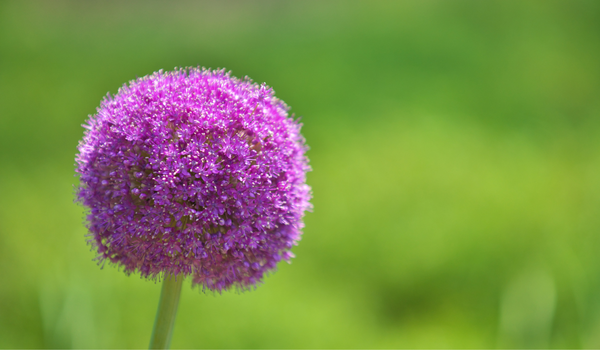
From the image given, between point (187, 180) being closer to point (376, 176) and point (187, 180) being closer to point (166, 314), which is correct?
point (166, 314)

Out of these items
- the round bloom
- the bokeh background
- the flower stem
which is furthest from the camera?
the bokeh background

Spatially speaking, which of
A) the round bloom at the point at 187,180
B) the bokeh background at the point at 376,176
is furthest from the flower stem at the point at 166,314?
the bokeh background at the point at 376,176

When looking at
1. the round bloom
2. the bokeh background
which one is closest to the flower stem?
the round bloom

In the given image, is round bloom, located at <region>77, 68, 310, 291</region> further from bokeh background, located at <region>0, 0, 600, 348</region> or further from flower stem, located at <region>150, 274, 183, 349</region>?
bokeh background, located at <region>0, 0, 600, 348</region>

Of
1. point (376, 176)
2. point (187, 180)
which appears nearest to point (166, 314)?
point (187, 180)

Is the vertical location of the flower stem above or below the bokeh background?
below

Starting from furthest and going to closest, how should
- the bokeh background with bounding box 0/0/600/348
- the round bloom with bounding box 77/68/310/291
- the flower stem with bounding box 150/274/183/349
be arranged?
the bokeh background with bounding box 0/0/600/348
the flower stem with bounding box 150/274/183/349
the round bloom with bounding box 77/68/310/291
